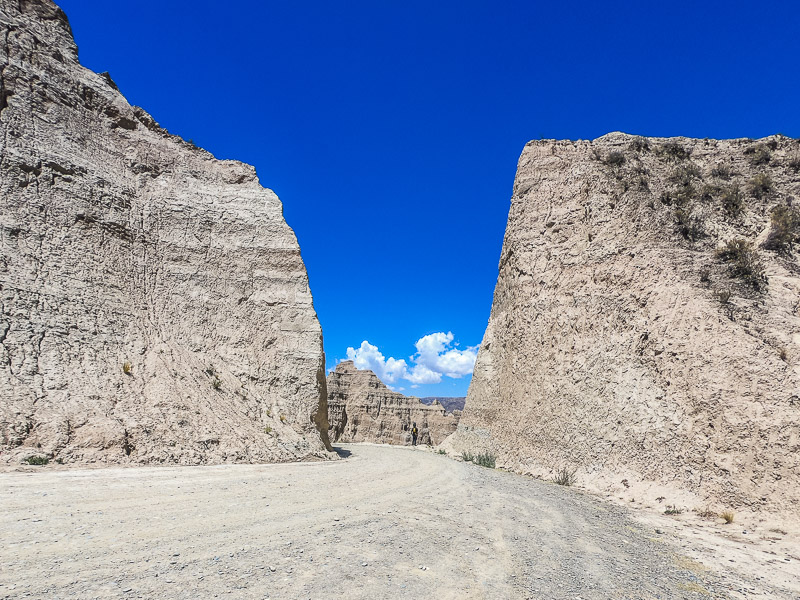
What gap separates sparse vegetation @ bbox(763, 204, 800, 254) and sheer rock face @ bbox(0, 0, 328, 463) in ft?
51.2

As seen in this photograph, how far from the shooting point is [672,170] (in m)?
17.2

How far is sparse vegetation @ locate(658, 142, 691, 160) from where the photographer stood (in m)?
17.8

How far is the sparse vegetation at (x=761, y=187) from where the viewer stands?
15086mm

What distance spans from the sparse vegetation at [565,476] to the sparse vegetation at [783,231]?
29.1 feet

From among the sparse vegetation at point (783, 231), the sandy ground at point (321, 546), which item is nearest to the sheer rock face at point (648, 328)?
the sparse vegetation at point (783, 231)

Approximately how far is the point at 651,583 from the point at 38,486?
8.60m

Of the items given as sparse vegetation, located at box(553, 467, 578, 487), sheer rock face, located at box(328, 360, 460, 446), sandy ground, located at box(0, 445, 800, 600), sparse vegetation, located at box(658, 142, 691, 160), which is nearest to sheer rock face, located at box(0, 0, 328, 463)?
sandy ground, located at box(0, 445, 800, 600)

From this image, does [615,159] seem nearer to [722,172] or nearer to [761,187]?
[722,172]

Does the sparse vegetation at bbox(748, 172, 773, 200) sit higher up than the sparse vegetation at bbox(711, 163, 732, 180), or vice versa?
the sparse vegetation at bbox(711, 163, 732, 180)

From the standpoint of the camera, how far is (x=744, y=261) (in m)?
12.6

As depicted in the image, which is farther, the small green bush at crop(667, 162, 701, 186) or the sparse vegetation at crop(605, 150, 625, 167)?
the sparse vegetation at crop(605, 150, 625, 167)

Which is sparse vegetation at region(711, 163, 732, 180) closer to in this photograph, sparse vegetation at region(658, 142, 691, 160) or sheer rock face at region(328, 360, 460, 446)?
sparse vegetation at region(658, 142, 691, 160)

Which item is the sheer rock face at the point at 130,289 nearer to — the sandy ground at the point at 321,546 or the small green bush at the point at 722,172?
the sandy ground at the point at 321,546

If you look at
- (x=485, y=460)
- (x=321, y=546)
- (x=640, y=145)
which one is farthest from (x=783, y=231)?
(x=321, y=546)
